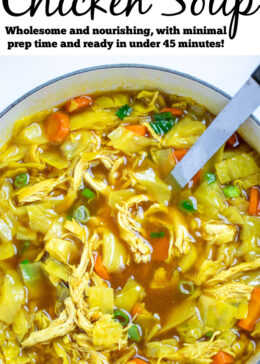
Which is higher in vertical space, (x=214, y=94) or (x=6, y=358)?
(x=214, y=94)

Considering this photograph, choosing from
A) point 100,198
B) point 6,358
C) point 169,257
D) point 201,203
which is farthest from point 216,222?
point 6,358

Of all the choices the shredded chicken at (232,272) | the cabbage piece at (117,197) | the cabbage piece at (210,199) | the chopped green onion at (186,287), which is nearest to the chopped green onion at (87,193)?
the cabbage piece at (117,197)

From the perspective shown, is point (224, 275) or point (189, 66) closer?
point (224, 275)

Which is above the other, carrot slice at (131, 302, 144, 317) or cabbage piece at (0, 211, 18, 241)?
carrot slice at (131, 302, 144, 317)

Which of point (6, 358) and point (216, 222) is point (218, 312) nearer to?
point (216, 222)

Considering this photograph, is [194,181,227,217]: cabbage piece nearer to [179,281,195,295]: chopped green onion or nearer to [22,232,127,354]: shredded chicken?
[179,281,195,295]: chopped green onion

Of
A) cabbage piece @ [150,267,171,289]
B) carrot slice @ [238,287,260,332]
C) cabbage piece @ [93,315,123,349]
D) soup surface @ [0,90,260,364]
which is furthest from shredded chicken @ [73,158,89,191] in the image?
carrot slice @ [238,287,260,332]

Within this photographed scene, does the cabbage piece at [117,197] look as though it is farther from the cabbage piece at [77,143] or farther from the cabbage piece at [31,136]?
the cabbage piece at [31,136]

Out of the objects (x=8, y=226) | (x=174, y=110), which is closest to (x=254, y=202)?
(x=174, y=110)
